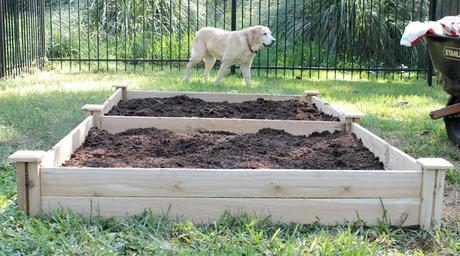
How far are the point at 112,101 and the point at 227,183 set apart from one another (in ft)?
9.58

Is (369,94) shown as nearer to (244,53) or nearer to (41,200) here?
(244,53)

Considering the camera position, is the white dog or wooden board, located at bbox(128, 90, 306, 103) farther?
the white dog

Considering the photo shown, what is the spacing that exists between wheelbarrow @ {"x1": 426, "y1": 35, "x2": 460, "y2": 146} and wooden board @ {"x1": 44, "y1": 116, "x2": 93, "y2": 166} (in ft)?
9.70

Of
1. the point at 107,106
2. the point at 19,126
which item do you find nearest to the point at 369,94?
the point at 107,106

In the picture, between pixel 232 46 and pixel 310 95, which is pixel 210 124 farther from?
pixel 232 46

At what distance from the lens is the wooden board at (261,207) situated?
3.26 m

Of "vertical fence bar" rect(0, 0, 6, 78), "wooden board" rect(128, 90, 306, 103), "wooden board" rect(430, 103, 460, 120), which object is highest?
"vertical fence bar" rect(0, 0, 6, 78)

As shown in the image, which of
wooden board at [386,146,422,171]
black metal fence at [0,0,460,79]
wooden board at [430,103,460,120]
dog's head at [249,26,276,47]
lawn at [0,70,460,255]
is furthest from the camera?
black metal fence at [0,0,460,79]

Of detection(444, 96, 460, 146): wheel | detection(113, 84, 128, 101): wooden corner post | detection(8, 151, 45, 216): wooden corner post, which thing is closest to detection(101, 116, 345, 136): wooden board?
detection(444, 96, 460, 146): wheel

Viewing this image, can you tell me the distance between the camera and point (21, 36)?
32.7ft

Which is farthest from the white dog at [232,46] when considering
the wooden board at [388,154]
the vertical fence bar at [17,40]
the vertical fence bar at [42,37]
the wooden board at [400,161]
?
the wooden board at [400,161]

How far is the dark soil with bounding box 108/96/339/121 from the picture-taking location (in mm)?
5754

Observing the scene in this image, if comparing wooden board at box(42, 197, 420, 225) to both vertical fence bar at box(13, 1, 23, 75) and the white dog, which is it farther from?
vertical fence bar at box(13, 1, 23, 75)

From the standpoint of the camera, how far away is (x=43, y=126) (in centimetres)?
579
